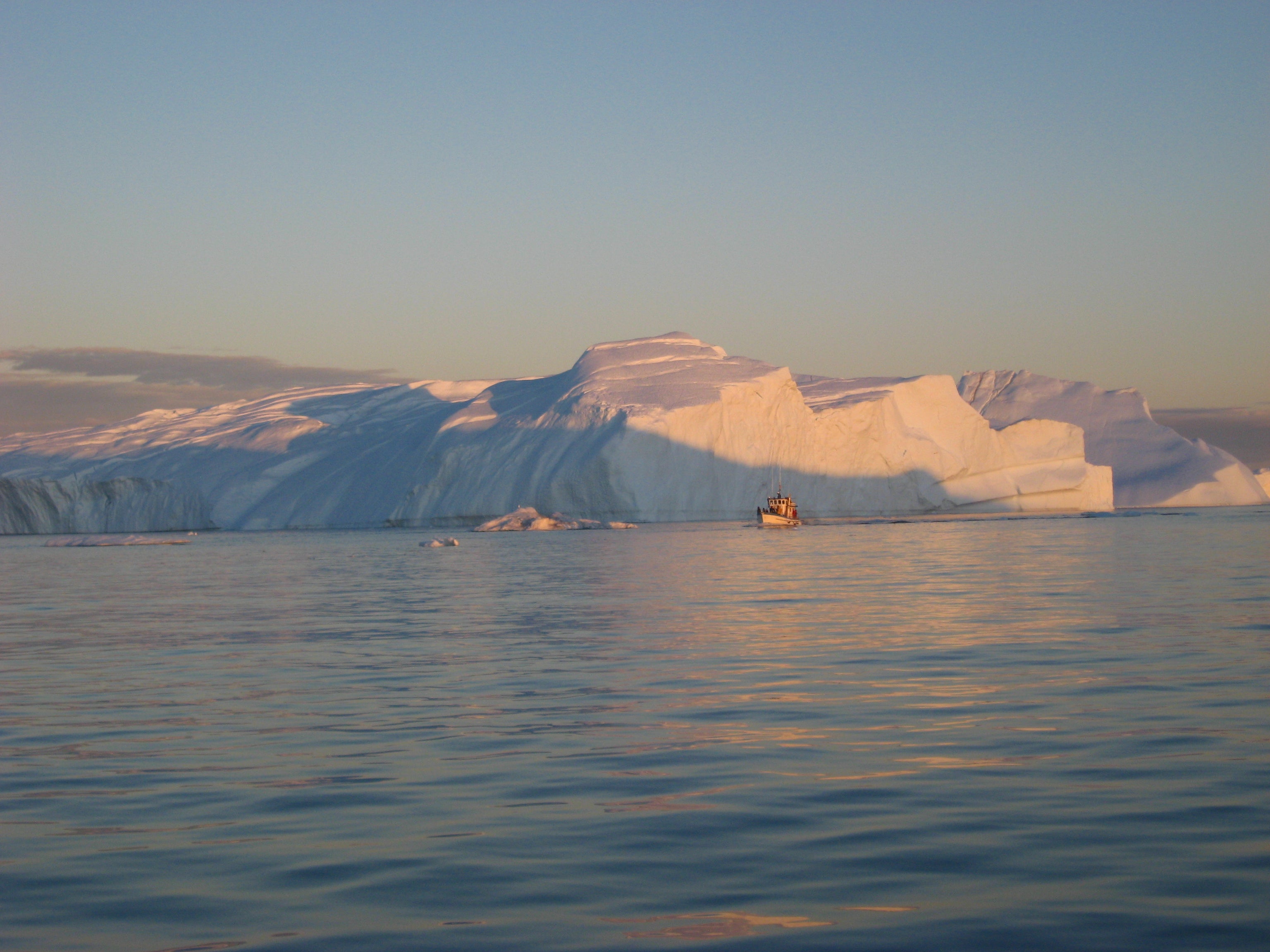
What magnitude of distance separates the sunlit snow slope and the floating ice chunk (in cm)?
1252

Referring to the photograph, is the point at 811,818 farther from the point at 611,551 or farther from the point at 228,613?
the point at 611,551

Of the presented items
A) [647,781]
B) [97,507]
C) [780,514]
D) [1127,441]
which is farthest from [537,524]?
[1127,441]

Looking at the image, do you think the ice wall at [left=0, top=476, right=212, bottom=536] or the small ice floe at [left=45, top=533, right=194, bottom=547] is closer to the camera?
the small ice floe at [left=45, top=533, right=194, bottom=547]

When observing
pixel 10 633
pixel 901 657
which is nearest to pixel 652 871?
pixel 901 657

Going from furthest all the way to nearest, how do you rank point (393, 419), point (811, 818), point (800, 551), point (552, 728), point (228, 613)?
1. point (393, 419)
2. point (800, 551)
3. point (228, 613)
4. point (552, 728)
5. point (811, 818)

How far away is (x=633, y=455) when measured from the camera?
50.8 m

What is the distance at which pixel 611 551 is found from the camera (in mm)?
29312

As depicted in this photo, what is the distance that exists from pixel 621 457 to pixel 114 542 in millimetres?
17964

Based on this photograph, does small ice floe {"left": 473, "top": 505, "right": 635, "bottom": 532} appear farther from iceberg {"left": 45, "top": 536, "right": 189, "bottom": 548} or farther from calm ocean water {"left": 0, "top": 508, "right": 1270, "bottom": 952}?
calm ocean water {"left": 0, "top": 508, "right": 1270, "bottom": 952}

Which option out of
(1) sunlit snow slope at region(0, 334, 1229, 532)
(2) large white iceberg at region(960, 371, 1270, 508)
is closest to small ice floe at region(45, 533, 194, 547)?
(1) sunlit snow slope at region(0, 334, 1229, 532)

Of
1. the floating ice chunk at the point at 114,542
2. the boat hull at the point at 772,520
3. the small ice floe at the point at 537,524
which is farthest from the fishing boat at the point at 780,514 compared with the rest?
the floating ice chunk at the point at 114,542

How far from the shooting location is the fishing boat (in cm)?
4631

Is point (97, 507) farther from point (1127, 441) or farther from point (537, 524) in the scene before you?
point (1127, 441)

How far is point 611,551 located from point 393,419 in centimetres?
4678
